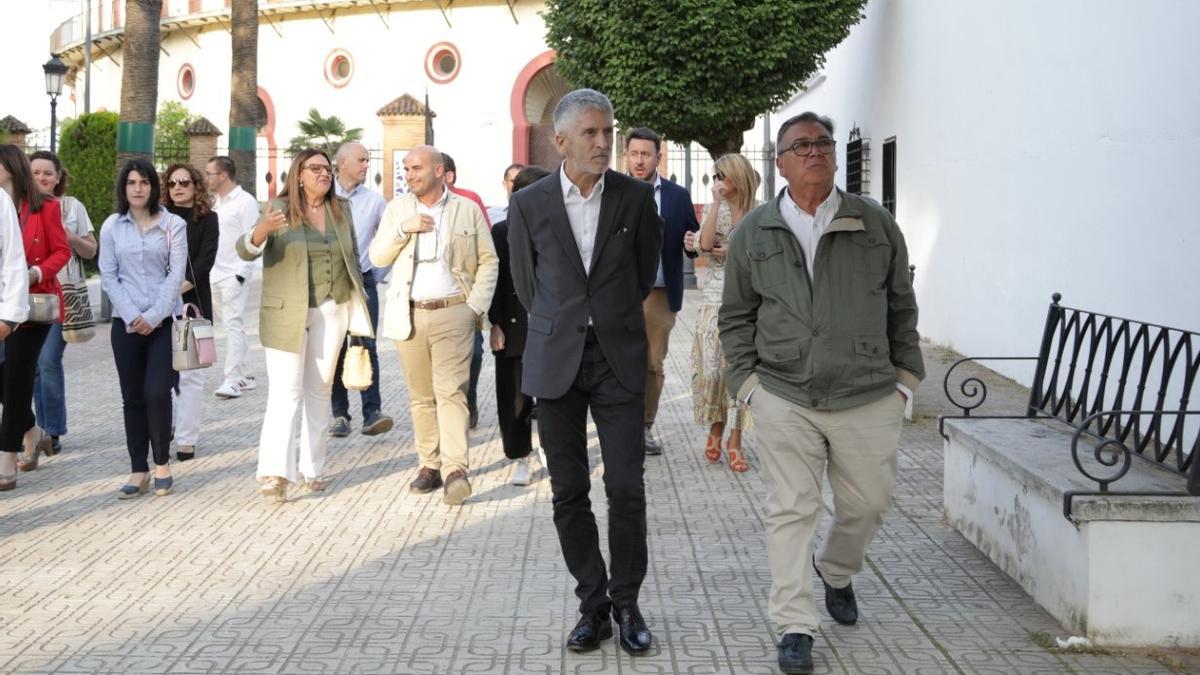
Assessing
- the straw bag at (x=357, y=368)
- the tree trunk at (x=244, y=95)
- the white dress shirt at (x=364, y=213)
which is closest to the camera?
the straw bag at (x=357, y=368)

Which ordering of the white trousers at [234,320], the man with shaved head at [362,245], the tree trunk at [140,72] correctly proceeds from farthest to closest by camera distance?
the tree trunk at [140,72], the white trousers at [234,320], the man with shaved head at [362,245]

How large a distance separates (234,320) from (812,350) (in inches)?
330

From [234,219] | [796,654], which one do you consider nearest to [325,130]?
[234,219]

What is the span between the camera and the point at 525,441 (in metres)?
7.92

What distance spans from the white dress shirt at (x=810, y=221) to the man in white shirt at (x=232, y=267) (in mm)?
7853

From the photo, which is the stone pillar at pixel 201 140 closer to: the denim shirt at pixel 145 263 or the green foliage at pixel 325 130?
the green foliage at pixel 325 130

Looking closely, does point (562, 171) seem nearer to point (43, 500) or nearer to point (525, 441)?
point (525, 441)

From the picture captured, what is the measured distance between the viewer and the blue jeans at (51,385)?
369 inches

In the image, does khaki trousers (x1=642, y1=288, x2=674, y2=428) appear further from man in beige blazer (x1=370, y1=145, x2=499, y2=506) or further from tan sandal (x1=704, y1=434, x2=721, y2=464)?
man in beige blazer (x1=370, y1=145, x2=499, y2=506)

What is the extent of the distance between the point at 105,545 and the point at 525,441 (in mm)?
2272

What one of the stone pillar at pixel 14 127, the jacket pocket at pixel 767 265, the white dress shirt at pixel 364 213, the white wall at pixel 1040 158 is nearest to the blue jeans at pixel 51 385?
the white dress shirt at pixel 364 213

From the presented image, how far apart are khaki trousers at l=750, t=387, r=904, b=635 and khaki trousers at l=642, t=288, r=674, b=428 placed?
3685 mm

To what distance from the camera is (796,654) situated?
15.8 ft

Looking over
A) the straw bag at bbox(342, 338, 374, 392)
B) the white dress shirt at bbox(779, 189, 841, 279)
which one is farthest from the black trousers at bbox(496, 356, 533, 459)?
the white dress shirt at bbox(779, 189, 841, 279)
